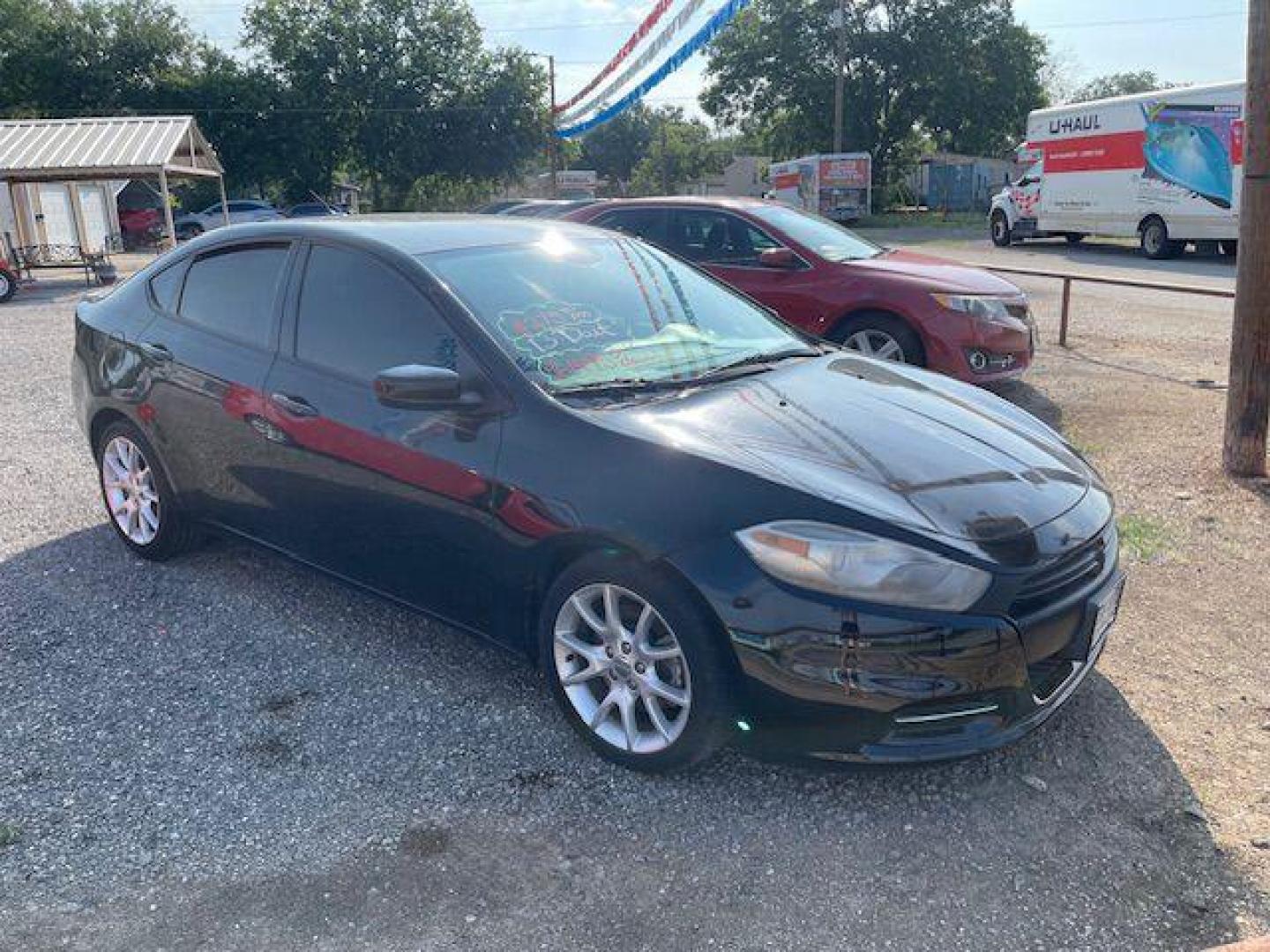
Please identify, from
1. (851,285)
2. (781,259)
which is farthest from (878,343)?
(781,259)

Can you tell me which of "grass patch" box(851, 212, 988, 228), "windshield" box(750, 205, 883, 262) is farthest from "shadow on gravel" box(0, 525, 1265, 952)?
"grass patch" box(851, 212, 988, 228)

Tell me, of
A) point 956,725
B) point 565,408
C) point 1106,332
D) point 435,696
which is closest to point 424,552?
point 435,696

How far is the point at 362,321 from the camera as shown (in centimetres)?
363

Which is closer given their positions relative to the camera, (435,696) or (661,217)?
(435,696)

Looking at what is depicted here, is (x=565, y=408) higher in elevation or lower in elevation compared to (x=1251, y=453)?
higher

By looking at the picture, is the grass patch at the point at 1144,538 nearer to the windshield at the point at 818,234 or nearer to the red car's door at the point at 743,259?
the red car's door at the point at 743,259

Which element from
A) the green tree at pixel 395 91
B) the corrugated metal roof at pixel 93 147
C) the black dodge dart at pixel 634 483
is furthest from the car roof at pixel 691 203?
the green tree at pixel 395 91

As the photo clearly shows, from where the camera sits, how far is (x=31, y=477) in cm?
607

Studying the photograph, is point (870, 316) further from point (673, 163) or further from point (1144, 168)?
point (673, 163)

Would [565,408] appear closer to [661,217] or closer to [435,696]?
[435,696]

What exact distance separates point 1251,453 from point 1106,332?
5.89 m

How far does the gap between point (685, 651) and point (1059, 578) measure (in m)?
1.05

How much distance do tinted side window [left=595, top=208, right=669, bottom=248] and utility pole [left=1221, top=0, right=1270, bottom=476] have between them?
166 inches

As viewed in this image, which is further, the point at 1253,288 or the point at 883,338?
the point at 883,338
